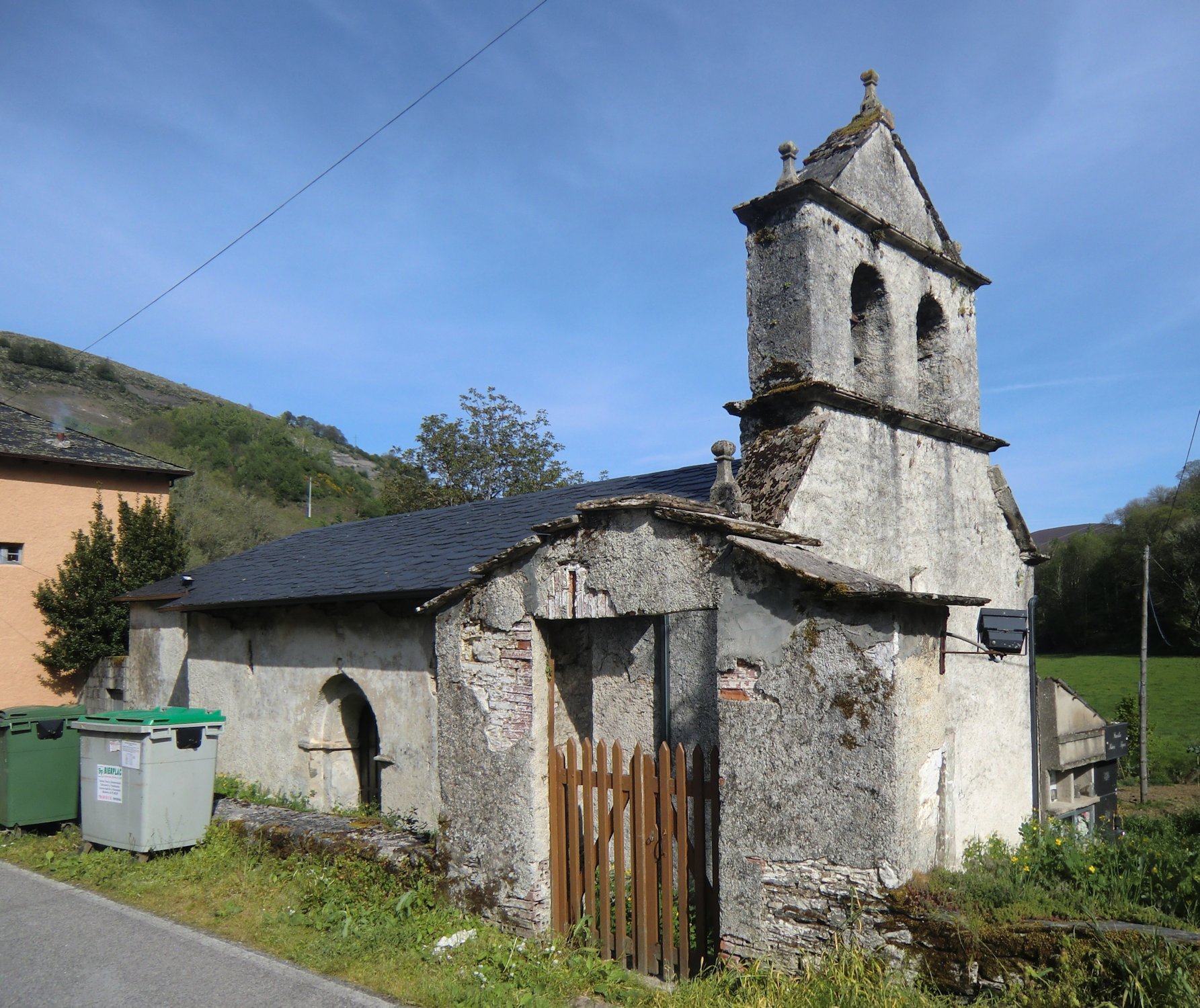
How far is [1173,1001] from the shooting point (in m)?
3.34

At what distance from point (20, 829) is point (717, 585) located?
8842 millimetres

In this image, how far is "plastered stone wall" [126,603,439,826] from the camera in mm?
9359

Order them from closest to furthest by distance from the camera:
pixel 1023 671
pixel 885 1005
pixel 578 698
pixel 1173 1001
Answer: pixel 1173 1001
pixel 885 1005
pixel 578 698
pixel 1023 671

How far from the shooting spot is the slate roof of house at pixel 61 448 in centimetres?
1552

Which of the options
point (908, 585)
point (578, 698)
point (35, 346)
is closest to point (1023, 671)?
point (908, 585)

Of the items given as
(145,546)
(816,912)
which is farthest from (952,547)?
(145,546)

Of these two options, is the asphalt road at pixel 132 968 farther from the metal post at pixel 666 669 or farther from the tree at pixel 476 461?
the tree at pixel 476 461

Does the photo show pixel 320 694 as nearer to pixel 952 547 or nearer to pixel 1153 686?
pixel 952 547

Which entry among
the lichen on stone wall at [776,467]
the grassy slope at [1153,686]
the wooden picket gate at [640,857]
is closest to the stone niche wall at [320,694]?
the wooden picket gate at [640,857]

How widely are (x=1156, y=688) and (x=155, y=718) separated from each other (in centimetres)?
→ 3595

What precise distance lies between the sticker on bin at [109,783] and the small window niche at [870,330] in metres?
7.89

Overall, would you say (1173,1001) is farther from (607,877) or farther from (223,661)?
(223,661)

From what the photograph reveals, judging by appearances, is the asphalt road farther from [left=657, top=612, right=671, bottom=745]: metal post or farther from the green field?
the green field

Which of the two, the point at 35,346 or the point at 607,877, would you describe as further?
the point at 35,346
